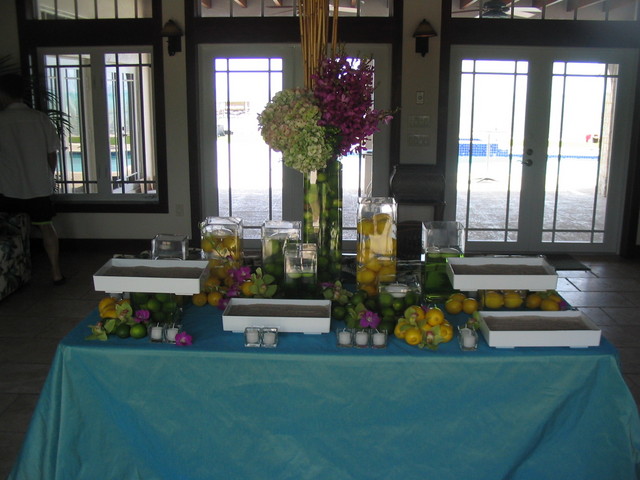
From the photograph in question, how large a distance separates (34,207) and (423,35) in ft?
11.5

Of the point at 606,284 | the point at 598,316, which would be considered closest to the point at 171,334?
the point at 598,316

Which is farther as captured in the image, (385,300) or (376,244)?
(376,244)

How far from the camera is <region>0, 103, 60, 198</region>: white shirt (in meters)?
4.95

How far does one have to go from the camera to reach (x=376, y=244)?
7.87 ft

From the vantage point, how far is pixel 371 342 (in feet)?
6.59

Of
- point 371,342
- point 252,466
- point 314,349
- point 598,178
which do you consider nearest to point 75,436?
point 252,466

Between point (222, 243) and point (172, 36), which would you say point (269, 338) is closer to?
point (222, 243)

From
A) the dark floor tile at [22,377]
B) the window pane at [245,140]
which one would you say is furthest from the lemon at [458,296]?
the window pane at [245,140]

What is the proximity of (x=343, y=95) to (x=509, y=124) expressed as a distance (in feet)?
14.1

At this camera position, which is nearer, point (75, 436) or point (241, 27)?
point (75, 436)

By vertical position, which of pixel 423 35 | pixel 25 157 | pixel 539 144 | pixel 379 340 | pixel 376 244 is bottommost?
pixel 379 340

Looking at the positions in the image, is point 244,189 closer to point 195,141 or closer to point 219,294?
point 195,141

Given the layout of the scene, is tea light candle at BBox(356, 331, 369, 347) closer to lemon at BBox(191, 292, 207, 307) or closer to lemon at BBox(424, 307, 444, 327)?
lemon at BBox(424, 307, 444, 327)

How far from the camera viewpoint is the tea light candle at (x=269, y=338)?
197cm
